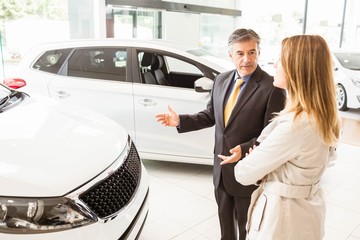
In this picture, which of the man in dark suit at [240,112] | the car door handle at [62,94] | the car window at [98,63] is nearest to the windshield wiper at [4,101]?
the man in dark suit at [240,112]

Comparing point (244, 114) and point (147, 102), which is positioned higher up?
point (244, 114)

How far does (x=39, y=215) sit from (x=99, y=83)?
6.69 ft

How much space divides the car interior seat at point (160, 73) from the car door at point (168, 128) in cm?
12

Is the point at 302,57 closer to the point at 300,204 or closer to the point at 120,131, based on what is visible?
the point at 300,204

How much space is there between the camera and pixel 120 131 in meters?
1.93

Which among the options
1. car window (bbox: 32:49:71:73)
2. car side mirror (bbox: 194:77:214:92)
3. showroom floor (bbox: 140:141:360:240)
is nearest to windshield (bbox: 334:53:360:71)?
showroom floor (bbox: 140:141:360:240)

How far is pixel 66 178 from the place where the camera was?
1.33 meters

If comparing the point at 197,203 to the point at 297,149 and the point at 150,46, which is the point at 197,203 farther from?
the point at 297,149

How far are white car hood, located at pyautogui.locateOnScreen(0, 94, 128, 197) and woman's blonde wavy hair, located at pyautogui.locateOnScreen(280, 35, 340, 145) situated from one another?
2.88 feet

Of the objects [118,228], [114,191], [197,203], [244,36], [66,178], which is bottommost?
[197,203]

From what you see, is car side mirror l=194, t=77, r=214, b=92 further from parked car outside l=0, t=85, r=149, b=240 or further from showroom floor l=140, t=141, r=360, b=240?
parked car outside l=0, t=85, r=149, b=240

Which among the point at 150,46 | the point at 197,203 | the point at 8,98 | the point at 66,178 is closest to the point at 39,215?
the point at 66,178

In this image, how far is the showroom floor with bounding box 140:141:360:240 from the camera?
2354mm

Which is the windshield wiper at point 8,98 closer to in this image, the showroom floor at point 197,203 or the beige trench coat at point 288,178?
the showroom floor at point 197,203
